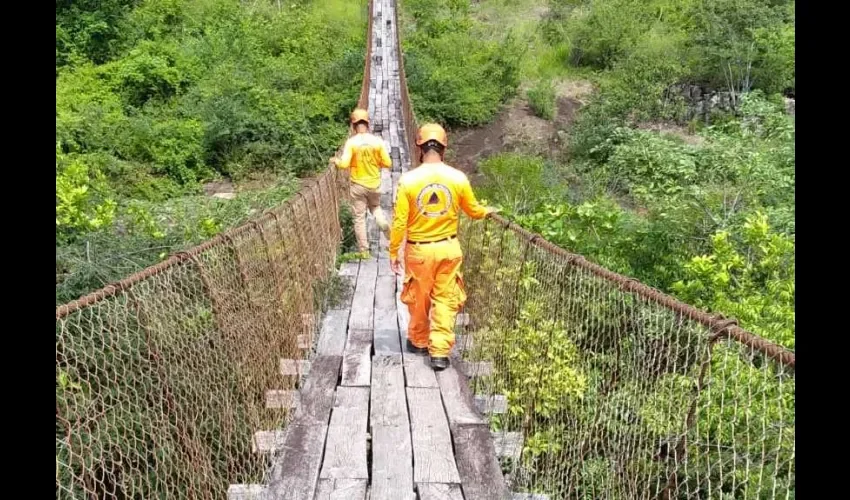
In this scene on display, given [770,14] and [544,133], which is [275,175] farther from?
[770,14]

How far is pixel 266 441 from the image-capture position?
9.58 ft

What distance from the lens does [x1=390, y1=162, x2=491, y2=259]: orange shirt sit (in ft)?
11.0

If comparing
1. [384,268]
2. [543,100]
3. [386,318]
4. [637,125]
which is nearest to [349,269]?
[384,268]

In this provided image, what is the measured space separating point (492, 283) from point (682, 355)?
1474 millimetres

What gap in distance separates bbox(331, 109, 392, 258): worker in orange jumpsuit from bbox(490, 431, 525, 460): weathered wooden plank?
2.43 meters

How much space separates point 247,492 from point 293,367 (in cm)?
110

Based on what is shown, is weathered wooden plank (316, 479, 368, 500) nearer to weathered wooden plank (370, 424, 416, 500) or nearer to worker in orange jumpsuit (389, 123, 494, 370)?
weathered wooden plank (370, 424, 416, 500)

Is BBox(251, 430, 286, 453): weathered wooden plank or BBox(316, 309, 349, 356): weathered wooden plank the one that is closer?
BBox(251, 430, 286, 453): weathered wooden plank

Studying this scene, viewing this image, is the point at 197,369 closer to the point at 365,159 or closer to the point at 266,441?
the point at 266,441

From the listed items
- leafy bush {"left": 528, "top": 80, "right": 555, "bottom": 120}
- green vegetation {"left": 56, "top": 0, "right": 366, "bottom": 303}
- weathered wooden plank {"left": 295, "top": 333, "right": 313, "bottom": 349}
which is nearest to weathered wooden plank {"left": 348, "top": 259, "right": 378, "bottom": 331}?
weathered wooden plank {"left": 295, "top": 333, "right": 313, "bottom": 349}

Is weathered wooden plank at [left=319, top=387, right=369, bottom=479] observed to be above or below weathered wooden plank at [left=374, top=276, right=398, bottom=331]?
above

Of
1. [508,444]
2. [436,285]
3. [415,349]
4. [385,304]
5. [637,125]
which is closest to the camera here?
[508,444]

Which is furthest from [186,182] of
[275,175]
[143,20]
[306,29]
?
[306,29]

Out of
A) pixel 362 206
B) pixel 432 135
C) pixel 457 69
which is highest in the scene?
pixel 457 69
